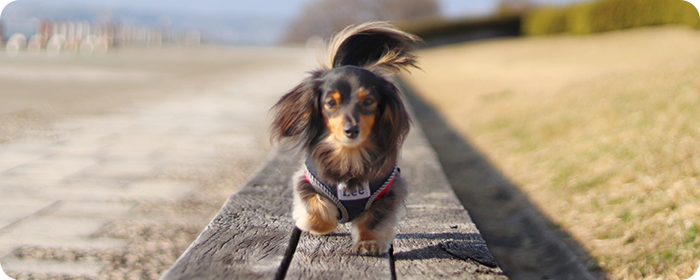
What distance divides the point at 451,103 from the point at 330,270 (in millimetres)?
10037

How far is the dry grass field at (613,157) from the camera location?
3.60 metres

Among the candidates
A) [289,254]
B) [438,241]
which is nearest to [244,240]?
[289,254]

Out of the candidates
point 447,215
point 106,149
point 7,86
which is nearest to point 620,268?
point 447,215

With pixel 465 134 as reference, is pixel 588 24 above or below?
below

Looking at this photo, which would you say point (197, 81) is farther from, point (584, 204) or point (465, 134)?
point (584, 204)

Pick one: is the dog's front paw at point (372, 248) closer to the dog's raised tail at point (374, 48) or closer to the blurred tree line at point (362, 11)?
the dog's raised tail at point (374, 48)

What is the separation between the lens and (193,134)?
23.3 ft

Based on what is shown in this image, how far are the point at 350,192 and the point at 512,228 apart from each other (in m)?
2.46

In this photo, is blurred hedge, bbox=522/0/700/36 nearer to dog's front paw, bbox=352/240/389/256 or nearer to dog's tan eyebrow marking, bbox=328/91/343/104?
dog's front paw, bbox=352/240/389/256

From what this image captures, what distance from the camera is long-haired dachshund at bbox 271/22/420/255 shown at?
2521 millimetres

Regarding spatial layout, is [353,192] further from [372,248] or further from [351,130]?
[351,130]

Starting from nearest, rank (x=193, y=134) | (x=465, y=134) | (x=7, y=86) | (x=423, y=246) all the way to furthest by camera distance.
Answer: (x=423, y=246), (x=193, y=134), (x=465, y=134), (x=7, y=86)

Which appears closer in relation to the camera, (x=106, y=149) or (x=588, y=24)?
(x=106, y=149)

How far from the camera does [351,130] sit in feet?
7.72
